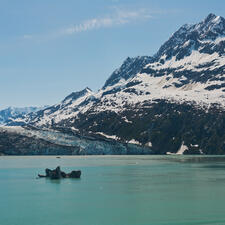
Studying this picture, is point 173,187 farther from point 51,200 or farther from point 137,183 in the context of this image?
point 51,200

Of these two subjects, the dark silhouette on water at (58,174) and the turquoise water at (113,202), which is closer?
the turquoise water at (113,202)

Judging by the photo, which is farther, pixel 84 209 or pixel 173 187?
pixel 173 187

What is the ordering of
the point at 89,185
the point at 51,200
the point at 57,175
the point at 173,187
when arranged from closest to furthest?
1. the point at 51,200
2. the point at 173,187
3. the point at 89,185
4. the point at 57,175

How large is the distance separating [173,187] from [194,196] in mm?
18097

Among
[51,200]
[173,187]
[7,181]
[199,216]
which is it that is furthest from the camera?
[7,181]

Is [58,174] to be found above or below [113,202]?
above

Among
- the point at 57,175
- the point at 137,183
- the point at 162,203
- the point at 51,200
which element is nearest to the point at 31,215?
the point at 51,200

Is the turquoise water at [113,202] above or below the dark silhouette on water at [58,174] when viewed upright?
below

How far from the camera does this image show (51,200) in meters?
90.1

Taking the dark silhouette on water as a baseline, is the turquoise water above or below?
below

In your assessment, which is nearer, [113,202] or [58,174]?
[113,202]

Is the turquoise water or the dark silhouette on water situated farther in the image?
the dark silhouette on water

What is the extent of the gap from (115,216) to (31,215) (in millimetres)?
14555

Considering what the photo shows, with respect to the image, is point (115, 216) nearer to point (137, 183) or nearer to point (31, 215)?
point (31, 215)
